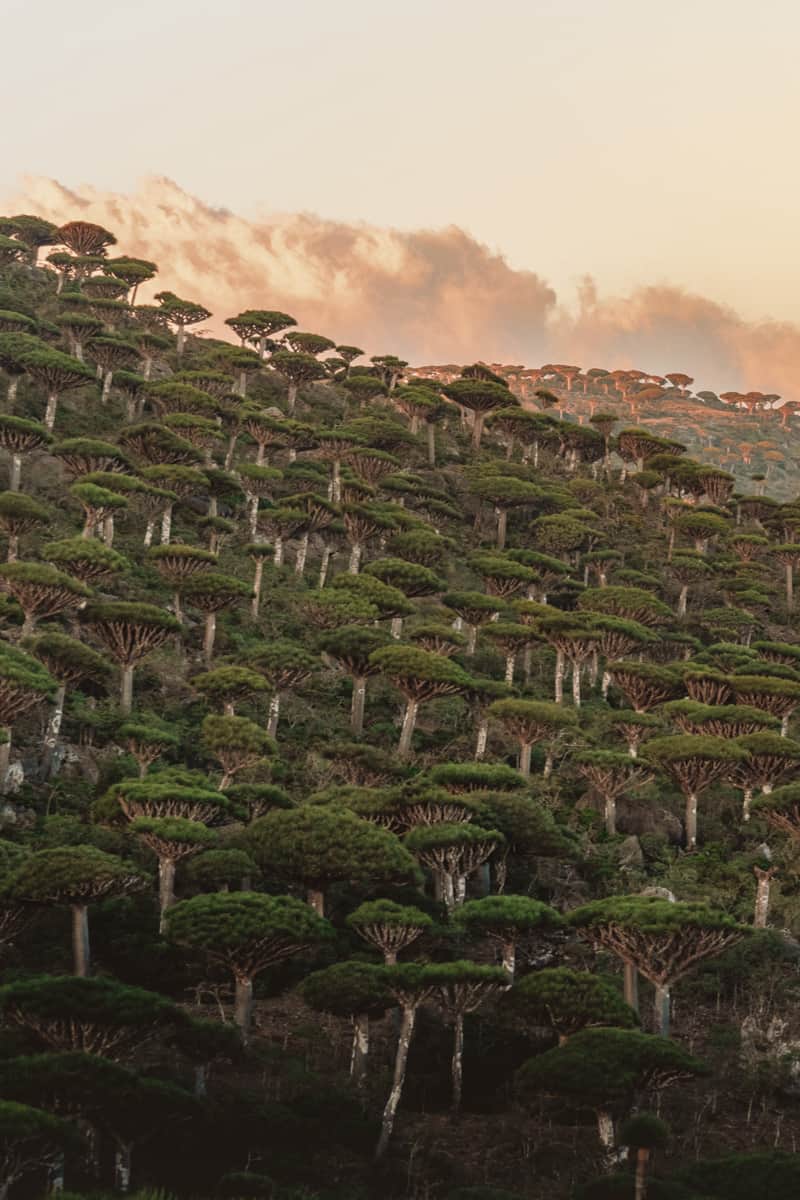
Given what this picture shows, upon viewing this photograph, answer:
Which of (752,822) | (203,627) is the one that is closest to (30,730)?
(203,627)

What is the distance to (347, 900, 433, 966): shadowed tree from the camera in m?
28.4

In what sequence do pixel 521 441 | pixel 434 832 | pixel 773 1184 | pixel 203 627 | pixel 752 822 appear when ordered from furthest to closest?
pixel 521 441 → pixel 203 627 → pixel 752 822 → pixel 434 832 → pixel 773 1184

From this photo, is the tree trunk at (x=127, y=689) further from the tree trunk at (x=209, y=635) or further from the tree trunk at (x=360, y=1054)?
the tree trunk at (x=360, y=1054)

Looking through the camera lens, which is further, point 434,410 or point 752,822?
point 434,410

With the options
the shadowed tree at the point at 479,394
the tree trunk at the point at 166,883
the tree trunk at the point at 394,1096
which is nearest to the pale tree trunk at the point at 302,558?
the shadowed tree at the point at 479,394

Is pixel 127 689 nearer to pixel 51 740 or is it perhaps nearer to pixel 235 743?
pixel 51 740

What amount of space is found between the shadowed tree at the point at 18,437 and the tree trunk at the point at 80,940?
3524 cm

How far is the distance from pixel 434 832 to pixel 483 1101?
7.82 meters

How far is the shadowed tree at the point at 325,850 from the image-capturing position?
30.8 metres

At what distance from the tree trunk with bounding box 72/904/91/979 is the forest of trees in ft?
0.46

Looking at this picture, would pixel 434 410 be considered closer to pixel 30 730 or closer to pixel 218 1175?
pixel 30 730

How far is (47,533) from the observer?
2375 inches

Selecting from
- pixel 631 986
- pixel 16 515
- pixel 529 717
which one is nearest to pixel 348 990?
pixel 631 986

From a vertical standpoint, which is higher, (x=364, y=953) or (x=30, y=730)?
(x=30, y=730)
